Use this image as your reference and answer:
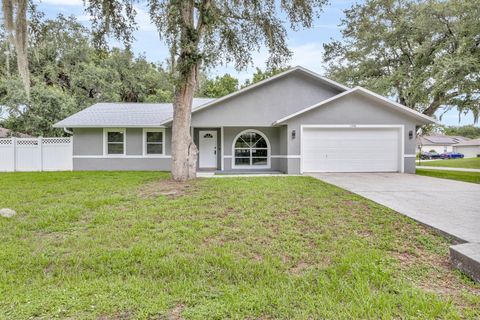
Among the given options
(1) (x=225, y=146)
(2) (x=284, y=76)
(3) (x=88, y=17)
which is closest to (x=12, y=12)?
(3) (x=88, y=17)

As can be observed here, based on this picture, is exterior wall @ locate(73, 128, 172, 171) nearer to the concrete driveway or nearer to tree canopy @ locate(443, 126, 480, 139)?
the concrete driveway

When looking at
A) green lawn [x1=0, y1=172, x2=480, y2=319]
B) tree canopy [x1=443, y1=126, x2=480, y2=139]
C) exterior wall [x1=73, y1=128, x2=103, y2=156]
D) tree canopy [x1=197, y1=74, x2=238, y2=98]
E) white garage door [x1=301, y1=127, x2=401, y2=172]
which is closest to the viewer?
green lawn [x1=0, y1=172, x2=480, y2=319]

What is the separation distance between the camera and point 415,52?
→ 670 inches

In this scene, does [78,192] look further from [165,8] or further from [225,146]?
[225,146]

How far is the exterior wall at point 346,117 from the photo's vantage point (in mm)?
12586

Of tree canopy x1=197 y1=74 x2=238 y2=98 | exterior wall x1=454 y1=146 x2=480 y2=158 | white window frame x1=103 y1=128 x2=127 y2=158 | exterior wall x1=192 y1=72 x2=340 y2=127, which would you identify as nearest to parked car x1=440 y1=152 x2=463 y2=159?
exterior wall x1=454 y1=146 x2=480 y2=158

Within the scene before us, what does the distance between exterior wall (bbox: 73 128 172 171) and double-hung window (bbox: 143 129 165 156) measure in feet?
0.67

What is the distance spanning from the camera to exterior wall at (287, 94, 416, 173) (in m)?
12.6

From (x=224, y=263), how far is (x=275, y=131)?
37.9 ft

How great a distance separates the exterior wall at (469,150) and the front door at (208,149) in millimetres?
45077

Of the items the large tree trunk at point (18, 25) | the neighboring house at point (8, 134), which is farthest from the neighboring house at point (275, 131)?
the neighboring house at point (8, 134)

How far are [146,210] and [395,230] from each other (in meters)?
4.66

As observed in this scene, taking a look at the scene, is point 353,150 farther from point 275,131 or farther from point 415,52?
point 415,52

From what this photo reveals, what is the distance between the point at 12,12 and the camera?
6809 mm
